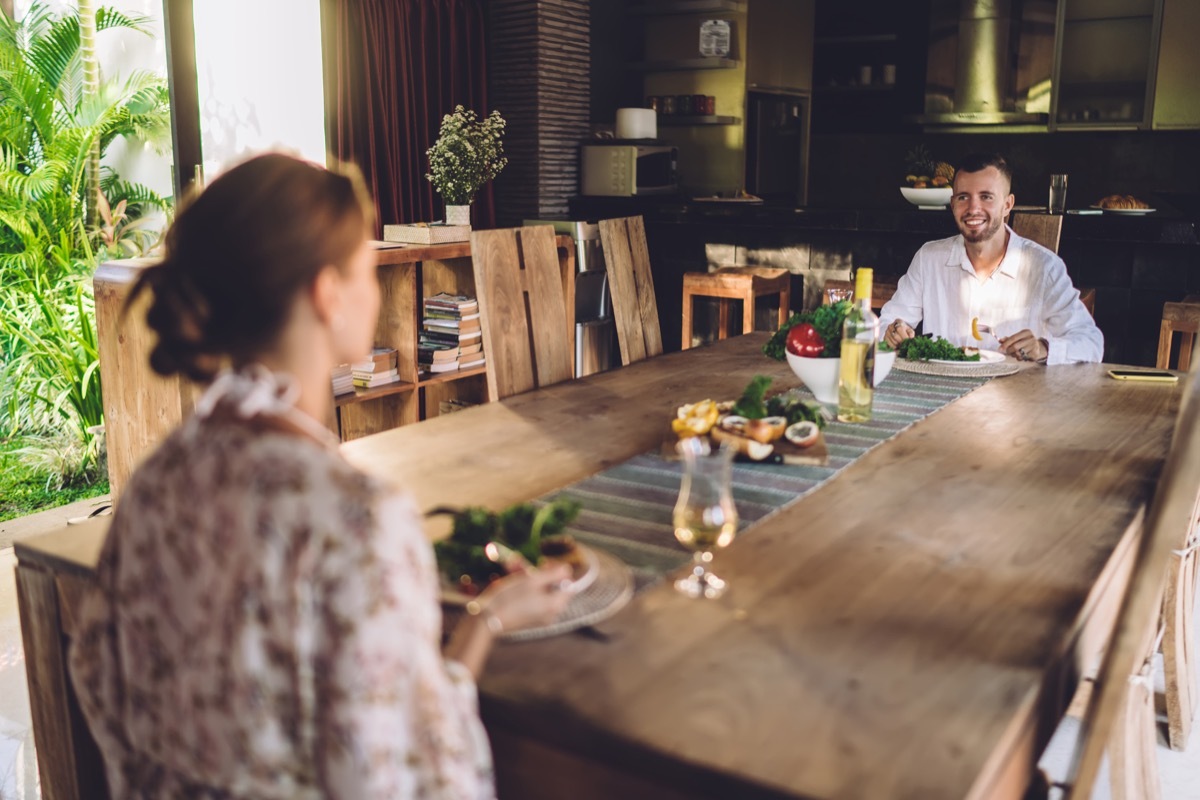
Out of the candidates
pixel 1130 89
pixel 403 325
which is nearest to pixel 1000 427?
pixel 403 325

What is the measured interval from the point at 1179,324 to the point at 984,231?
3.61 ft

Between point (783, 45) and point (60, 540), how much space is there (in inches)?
267

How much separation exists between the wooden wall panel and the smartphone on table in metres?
3.39

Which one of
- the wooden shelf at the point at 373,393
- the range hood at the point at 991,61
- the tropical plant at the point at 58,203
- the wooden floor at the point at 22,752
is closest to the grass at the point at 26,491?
the tropical plant at the point at 58,203

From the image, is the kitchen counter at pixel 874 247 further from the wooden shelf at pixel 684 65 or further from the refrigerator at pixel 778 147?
the refrigerator at pixel 778 147

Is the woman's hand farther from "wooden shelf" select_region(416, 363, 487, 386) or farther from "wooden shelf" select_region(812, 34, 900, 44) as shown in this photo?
"wooden shelf" select_region(812, 34, 900, 44)

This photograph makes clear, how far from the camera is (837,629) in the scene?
120 centimetres

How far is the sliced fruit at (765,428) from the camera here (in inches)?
73.6

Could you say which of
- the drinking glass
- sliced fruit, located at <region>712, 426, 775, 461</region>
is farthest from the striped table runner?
the drinking glass

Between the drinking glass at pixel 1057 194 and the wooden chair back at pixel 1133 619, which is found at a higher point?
the drinking glass at pixel 1057 194

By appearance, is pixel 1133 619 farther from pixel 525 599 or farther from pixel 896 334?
pixel 896 334

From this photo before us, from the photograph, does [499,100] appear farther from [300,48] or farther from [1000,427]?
[1000,427]

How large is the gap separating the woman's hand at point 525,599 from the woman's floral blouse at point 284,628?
0.37 ft

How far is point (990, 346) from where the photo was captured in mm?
3037
